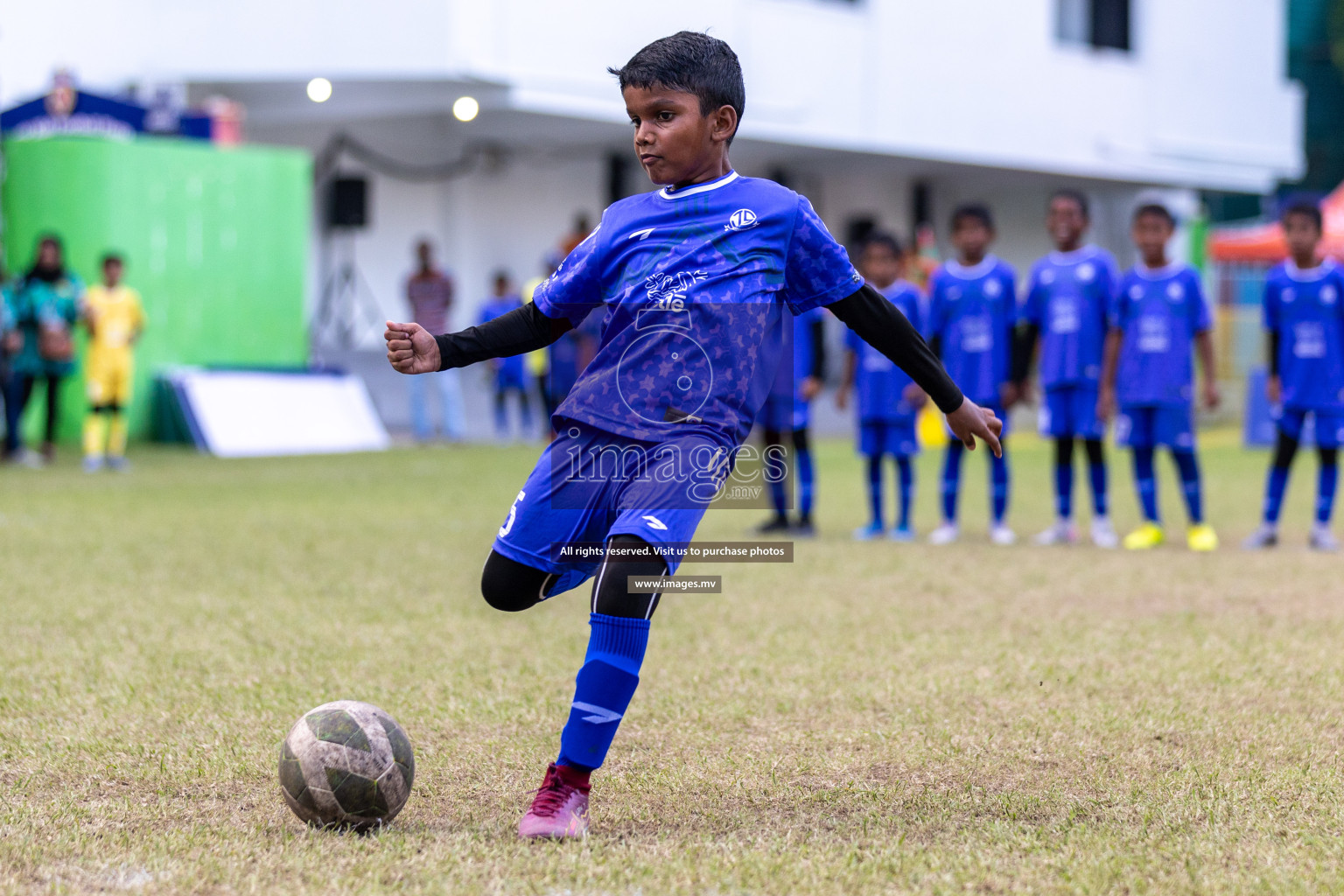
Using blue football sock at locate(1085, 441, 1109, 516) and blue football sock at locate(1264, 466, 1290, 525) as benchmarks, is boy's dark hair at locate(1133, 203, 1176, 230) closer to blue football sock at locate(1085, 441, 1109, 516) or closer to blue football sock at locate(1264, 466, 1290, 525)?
blue football sock at locate(1085, 441, 1109, 516)

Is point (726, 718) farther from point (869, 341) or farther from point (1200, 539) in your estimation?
point (1200, 539)

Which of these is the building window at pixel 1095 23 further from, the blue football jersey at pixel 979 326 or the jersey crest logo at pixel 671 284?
the jersey crest logo at pixel 671 284

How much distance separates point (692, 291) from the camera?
3.54 meters

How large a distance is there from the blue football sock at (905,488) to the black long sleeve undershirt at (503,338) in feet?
19.9

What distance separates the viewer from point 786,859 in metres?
3.20

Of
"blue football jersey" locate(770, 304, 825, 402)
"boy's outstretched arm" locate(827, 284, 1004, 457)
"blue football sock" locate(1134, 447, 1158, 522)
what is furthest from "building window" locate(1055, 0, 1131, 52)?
"boy's outstretched arm" locate(827, 284, 1004, 457)

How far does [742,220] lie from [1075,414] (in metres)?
6.13

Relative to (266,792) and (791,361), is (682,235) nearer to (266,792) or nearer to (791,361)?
(266,792)

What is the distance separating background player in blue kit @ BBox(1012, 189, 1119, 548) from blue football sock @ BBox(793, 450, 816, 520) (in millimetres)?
1464

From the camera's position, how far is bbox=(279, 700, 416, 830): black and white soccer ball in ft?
11.1

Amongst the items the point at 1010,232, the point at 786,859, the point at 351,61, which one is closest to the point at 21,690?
the point at 786,859

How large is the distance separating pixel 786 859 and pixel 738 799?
1.75ft

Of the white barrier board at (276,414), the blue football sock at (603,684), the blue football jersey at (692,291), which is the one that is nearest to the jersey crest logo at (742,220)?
the blue football jersey at (692,291)

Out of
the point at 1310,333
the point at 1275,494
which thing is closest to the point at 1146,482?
the point at 1275,494
